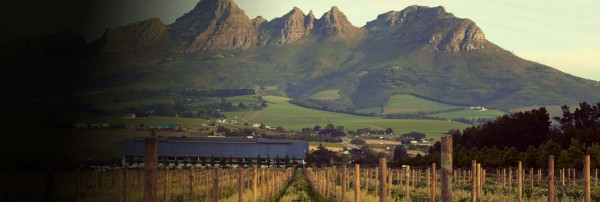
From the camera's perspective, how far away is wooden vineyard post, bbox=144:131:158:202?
3896 mm

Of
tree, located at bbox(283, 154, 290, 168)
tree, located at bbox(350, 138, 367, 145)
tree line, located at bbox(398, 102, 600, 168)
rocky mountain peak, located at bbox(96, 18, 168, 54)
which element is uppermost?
rocky mountain peak, located at bbox(96, 18, 168, 54)

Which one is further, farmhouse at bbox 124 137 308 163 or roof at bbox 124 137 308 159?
roof at bbox 124 137 308 159

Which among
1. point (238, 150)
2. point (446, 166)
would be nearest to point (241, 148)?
point (238, 150)

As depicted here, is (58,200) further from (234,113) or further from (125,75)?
(234,113)

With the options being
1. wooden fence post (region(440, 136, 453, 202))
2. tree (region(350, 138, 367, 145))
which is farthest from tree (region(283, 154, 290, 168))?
wooden fence post (region(440, 136, 453, 202))

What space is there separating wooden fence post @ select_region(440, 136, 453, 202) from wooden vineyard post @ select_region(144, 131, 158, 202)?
3359 millimetres

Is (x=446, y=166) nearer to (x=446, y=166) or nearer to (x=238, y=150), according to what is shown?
(x=446, y=166)

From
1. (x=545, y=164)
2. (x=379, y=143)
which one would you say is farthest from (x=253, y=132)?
(x=545, y=164)

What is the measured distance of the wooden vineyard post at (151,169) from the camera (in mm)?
3896

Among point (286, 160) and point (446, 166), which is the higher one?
point (446, 166)

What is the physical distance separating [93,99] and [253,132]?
154078mm

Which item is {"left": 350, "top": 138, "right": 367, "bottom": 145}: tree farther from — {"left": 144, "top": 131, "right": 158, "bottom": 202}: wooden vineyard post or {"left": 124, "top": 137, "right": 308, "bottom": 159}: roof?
{"left": 144, "top": 131, "right": 158, "bottom": 202}: wooden vineyard post

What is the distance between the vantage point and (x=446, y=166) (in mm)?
7035

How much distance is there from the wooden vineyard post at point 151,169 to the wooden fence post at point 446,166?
11.0 feet
